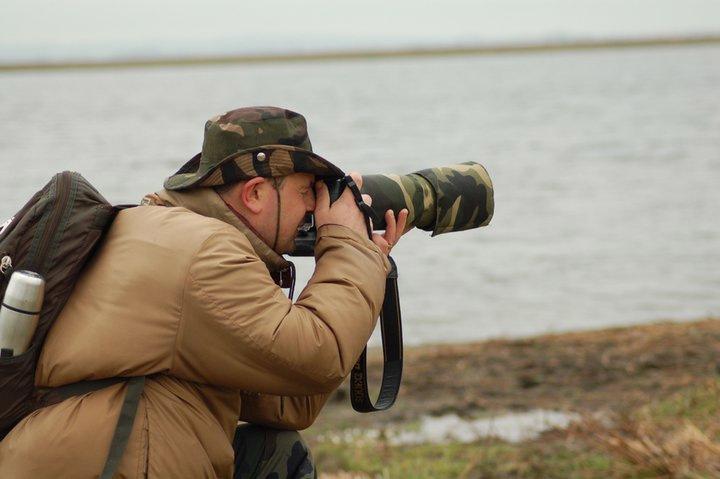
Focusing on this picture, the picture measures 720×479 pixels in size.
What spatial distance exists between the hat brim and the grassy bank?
1791 mm

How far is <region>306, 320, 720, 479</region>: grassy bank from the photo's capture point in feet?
13.0

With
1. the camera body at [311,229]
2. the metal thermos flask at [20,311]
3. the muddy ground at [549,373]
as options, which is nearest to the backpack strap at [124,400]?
the metal thermos flask at [20,311]

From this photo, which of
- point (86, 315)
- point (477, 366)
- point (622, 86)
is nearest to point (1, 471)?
point (86, 315)

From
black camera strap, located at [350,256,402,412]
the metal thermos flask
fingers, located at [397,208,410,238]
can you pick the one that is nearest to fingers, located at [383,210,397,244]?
fingers, located at [397,208,410,238]

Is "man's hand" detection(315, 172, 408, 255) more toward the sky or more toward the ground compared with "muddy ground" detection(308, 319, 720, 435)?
more toward the sky

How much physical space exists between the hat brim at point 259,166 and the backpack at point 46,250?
0.26 m

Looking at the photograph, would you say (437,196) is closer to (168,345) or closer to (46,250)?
(168,345)

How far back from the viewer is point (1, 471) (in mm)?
2246

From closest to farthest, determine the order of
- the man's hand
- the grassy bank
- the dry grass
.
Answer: the man's hand → the dry grass → the grassy bank

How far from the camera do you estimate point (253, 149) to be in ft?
7.75

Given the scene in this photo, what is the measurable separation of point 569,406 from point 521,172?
14212 mm

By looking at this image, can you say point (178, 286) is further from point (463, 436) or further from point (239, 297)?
point (463, 436)

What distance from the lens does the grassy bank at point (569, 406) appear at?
3.97 meters

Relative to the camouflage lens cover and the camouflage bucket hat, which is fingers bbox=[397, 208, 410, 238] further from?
the camouflage bucket hat
